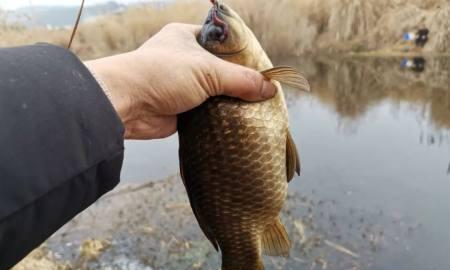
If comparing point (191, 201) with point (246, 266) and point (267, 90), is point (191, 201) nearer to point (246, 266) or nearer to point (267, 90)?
point (246, 266)

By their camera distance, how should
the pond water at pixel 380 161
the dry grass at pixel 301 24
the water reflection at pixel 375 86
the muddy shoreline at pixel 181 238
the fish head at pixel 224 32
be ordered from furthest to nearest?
the dry grass at pixel 301 24 < the water reflection at pixel 375 86 < the pond water at pixel 380 161 < the muddy shoreline at pixel 181 238 < the fish head at pixel 224 32

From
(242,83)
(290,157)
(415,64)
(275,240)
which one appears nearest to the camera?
(242,83)

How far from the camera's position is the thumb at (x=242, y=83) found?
1.78m

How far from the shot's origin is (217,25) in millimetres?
1879

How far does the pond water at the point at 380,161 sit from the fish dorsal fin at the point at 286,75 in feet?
13.7

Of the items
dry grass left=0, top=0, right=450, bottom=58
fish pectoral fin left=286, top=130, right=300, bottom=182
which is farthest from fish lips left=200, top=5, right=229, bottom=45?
dry grass left=0, top=0, right=450, bottom=58

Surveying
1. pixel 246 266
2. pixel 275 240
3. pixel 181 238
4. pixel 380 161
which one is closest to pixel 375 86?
pixel 380 161

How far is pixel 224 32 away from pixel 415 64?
2010 centimetres

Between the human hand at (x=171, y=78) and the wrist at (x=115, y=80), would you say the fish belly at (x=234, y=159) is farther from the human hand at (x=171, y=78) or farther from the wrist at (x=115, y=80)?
the wrist at (x=115, y=80)

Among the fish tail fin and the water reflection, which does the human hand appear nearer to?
the fish tail fin

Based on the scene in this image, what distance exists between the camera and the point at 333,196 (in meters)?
6.88

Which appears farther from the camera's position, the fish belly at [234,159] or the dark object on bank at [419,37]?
the dark object on bank at [419,37]

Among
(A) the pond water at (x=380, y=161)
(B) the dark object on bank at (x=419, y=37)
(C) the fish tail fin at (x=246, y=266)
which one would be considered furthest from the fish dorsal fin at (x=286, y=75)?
(B) the dark object on bank at (x=419, y=37)

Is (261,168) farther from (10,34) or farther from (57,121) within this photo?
(10,34)
